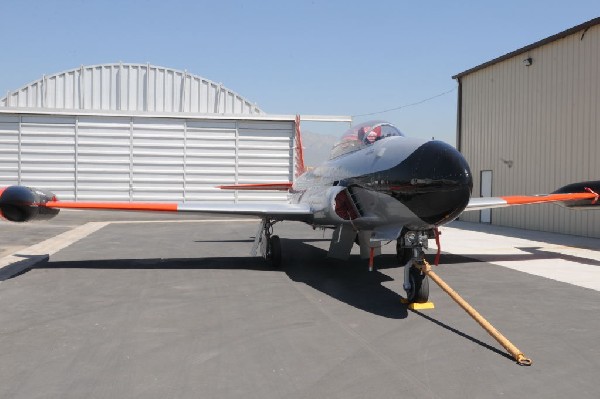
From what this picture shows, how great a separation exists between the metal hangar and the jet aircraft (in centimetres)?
1731

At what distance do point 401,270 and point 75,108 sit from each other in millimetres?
23959

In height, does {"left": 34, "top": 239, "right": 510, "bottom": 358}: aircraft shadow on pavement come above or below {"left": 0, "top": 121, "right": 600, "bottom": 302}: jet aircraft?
below

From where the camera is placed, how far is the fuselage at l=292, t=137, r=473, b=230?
5848 millimetres

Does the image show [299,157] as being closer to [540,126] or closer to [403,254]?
[403,254]

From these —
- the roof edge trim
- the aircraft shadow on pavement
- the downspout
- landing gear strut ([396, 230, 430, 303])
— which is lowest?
the aircraft shadow on pavement

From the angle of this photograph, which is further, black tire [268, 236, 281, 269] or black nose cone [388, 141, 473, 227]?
black tire [268, 236, 281, 269]

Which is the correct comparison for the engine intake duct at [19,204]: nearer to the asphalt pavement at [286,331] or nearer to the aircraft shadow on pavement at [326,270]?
the asphalt pavement at [286,331]

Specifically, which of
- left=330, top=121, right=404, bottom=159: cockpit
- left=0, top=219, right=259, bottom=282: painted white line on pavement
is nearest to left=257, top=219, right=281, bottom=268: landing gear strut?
left=330, top=121, right=404, bottom=159: cockpit

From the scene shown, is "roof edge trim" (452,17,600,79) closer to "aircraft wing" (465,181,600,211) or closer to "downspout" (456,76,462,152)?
"downspout" (456,76,462,152)

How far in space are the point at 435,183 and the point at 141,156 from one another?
2411 cm

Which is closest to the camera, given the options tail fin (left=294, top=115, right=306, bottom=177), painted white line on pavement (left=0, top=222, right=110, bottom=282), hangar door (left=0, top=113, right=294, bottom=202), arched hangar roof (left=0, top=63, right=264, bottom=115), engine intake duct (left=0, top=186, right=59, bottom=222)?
engine intake duct (left=0, top=186, right=59, bottom=222)

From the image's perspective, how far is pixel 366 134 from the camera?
8.39 m

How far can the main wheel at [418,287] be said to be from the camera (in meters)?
6.52

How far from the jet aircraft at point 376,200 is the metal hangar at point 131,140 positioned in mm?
17306
